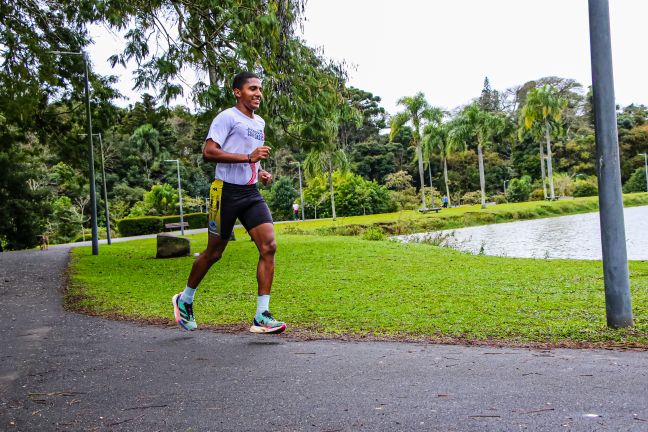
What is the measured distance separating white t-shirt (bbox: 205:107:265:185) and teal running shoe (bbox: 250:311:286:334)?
3.62 ft

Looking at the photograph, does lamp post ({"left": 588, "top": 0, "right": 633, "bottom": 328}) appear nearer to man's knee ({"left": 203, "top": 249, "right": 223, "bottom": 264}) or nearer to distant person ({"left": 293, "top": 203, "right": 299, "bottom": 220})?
man's knee ({"left": 203, "top": 249, "right": 223, "bottom": 264})

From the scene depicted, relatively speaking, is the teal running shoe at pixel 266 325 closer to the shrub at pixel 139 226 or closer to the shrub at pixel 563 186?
the shrub at pixel 139 226

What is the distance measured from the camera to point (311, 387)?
3.72 meters

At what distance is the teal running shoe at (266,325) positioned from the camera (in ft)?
16.8

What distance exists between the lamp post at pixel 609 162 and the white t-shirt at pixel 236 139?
296 centimetres

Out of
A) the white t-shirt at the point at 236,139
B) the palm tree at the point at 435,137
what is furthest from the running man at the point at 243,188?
the palm tree at the point at 435,137

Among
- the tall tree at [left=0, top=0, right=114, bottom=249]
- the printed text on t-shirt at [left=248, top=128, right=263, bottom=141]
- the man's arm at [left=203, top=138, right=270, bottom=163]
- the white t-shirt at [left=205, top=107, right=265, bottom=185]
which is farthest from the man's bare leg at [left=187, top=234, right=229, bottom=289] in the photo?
the tall tree at [left=0, top=0, right=114, bottom=249]

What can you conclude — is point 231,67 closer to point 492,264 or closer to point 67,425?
point 492,264

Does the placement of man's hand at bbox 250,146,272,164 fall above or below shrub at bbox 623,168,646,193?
below

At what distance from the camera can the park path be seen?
3096 mm

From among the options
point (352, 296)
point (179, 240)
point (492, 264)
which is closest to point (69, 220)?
point (179, 240)


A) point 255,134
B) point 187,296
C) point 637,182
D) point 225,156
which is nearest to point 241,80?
point 255,134

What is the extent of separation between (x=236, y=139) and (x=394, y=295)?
4.84m

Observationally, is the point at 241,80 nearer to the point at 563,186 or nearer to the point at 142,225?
the point at 142,225
